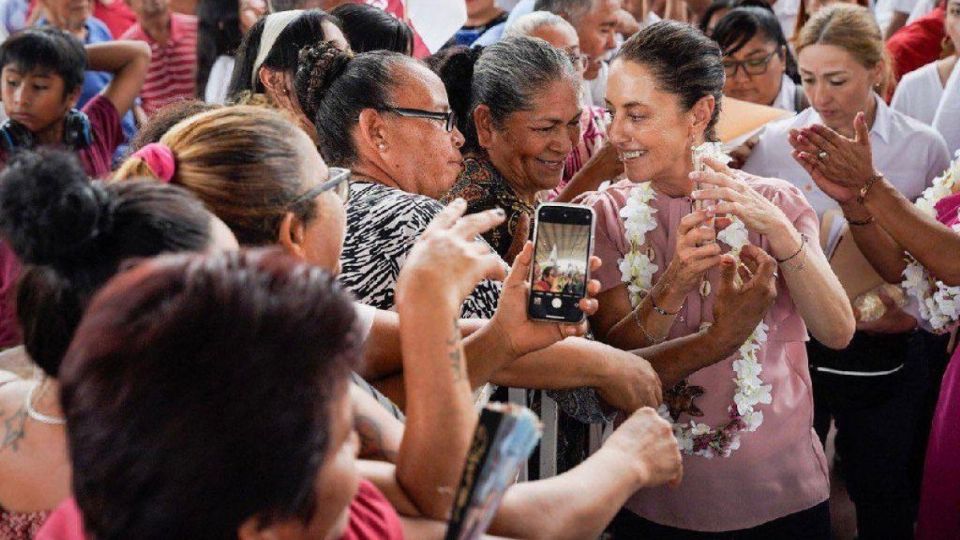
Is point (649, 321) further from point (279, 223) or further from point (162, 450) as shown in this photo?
point (162, 450)

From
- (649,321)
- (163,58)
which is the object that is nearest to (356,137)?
(649,321)

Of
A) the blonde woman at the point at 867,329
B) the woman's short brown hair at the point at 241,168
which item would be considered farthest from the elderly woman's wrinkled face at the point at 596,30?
the woman's short brown hair at the point at 241,168

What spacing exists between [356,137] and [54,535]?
1362 millimetres

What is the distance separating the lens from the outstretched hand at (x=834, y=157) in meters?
2.66

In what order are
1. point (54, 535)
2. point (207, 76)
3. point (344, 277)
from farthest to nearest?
1. point (207, 76)
2. point (344, 277)
3. point (54, 535)

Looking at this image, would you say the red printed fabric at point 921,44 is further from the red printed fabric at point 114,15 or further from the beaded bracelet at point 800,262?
the red printed fabric at point 114,15

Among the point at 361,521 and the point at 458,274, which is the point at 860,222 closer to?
Result: the point at 458,274

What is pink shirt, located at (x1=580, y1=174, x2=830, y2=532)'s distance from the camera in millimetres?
2314

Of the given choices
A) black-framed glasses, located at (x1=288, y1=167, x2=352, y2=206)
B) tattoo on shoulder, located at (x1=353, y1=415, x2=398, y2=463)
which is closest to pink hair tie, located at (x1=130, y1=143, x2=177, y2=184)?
black-framed glasses, located at (x1=288, y1=167, x2=352, y2=206)

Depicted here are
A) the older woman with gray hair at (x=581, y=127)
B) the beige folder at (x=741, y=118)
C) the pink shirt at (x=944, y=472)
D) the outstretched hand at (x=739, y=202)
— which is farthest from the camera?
the beige folder at (x=741, y=118)

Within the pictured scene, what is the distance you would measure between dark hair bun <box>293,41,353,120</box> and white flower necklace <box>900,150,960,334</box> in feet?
4.92

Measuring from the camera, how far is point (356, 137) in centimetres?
241

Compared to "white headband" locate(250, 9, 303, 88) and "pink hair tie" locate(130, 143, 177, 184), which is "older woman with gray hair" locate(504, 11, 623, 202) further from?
"pink hair tie" locate(130, 143, 177, 184)

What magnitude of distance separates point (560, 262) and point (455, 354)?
49cm
